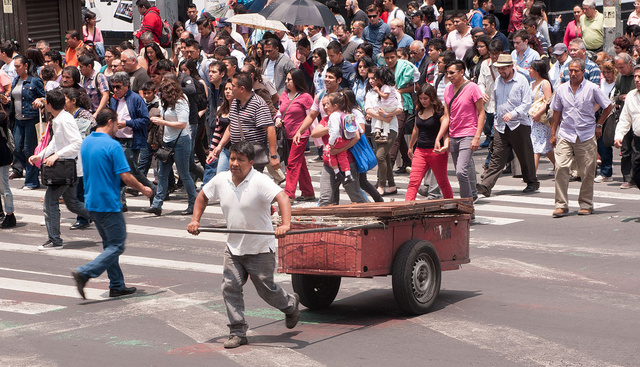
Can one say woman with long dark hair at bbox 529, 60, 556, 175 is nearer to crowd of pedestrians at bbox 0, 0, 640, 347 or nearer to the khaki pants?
crowd of pedestrians at bbox 0, 0, 640, 347

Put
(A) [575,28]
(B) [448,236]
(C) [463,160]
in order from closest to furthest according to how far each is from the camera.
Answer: (B) [448,236], (C) [463,160], (A) [575,28]

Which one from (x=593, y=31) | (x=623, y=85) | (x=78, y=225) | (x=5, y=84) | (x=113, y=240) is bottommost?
(x=78, y=225)

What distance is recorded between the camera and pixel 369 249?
299 inches

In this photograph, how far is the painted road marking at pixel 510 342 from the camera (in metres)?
6.63

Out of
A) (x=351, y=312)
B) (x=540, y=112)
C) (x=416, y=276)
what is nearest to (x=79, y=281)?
→ (x=351, y=312)

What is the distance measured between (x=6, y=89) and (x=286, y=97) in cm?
532

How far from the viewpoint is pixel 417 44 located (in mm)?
17141

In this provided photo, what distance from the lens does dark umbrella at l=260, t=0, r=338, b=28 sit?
58.1 feet

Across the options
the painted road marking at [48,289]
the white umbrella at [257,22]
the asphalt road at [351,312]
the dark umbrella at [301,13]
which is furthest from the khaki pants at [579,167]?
the white umbrella at [257,22]

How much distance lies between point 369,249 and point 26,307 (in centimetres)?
310

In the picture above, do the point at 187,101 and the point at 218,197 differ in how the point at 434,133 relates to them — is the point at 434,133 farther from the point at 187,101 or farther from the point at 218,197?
the point at 218,197

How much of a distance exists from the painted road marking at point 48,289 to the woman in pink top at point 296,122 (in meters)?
4.64

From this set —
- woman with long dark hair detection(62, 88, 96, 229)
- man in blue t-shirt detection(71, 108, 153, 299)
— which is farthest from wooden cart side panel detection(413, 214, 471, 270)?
woman with long dark hair detection(62, 88, 96, 229)

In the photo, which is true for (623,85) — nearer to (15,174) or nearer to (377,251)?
(377,251)
